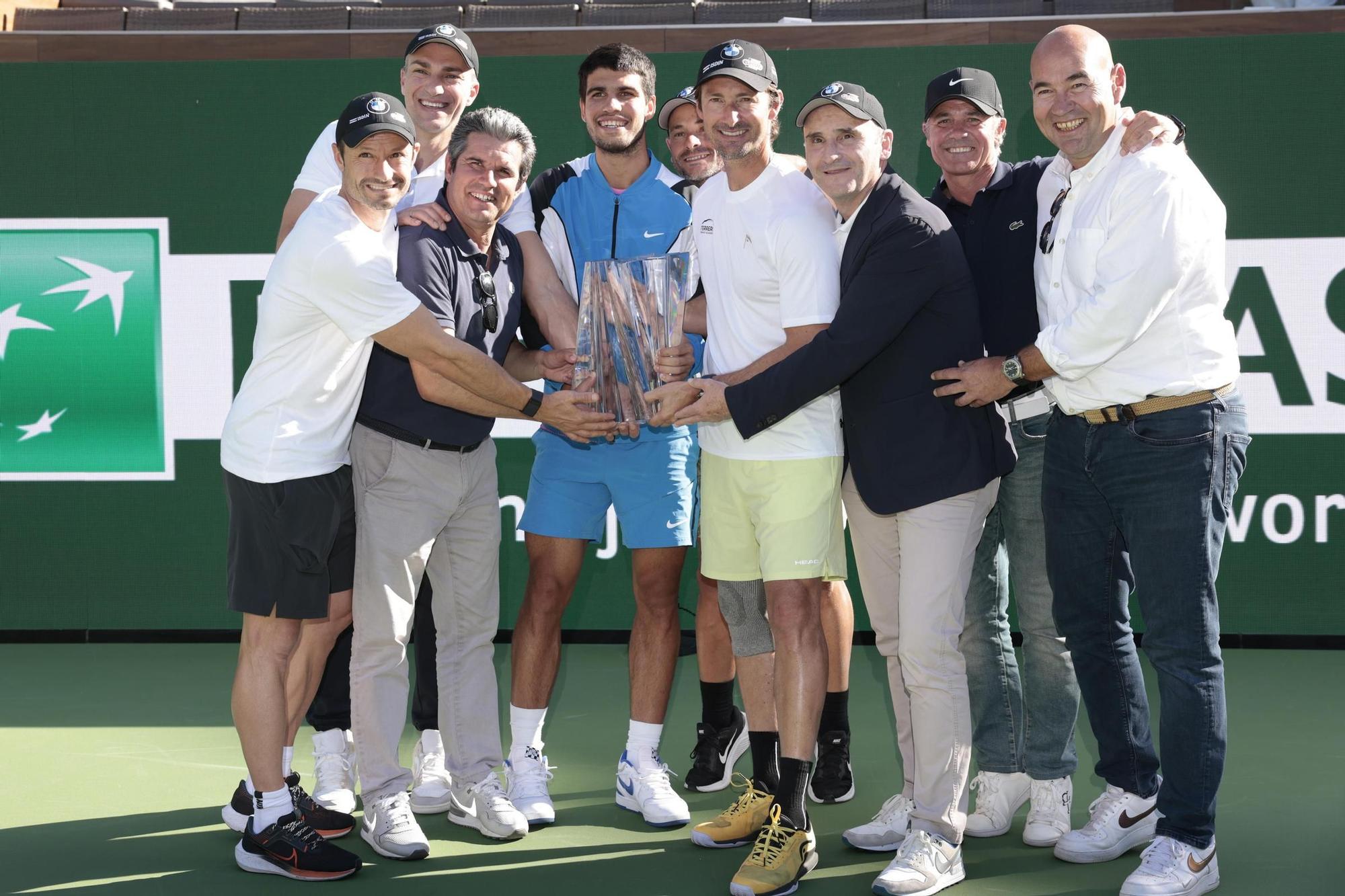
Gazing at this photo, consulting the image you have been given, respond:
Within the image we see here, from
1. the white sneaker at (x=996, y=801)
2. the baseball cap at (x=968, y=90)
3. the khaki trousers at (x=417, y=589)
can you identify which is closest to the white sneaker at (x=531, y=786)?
the khaki trousers at (x=417, y=589)

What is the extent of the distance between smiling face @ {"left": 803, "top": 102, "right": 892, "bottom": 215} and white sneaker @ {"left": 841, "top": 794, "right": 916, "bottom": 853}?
1.51 m

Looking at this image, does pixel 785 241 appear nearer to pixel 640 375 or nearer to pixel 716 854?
pixel 640 375

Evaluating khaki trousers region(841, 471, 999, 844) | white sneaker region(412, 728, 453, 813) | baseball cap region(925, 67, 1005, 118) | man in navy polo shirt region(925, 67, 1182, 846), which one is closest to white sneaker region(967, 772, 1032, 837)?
man in navy polo shirt region(925, 67, 1182, 846)

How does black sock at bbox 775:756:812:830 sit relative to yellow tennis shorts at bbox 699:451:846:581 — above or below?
below

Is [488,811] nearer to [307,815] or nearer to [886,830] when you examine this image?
[307,815]

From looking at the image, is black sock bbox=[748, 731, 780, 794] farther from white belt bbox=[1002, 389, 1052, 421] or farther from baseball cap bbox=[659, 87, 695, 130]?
baseball cap bbox=[659, 87, 695, 130]

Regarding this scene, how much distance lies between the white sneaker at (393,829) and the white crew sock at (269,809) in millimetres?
220

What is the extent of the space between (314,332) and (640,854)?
1.52 meters

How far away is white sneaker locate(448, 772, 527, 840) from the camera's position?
3449 millimetres

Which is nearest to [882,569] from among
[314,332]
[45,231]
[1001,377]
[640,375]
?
[1001,377]

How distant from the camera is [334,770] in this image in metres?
3.71

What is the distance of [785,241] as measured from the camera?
3170mm

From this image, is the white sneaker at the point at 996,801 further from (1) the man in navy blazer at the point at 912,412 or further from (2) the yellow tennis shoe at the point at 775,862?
(2) the yellow tennis shoe at the point at 775,862

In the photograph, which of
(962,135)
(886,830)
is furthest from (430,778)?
(962,135)
